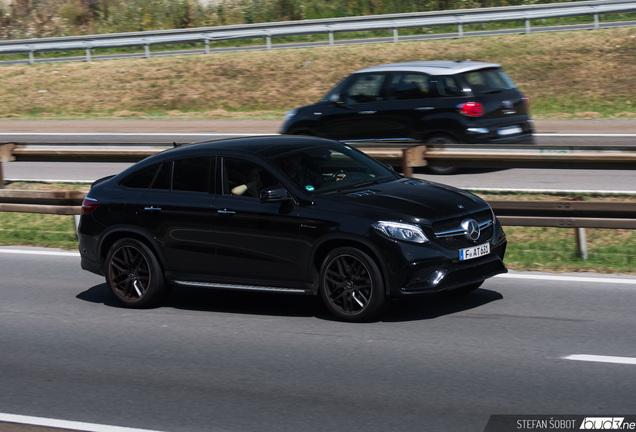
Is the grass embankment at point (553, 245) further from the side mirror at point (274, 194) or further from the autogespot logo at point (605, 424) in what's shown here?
the autogespot logo at point (605, 424)

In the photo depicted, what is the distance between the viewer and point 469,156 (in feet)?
35.9

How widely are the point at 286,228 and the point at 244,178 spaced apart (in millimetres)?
722

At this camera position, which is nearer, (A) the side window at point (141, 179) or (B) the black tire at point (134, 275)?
(B) the black tire at point (134, 275)

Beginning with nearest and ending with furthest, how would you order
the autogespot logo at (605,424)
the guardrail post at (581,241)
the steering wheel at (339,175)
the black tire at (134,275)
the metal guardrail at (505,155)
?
the autogespot logo at (605,424), the steering wheel at (339,175), the black tire at (134,275), the guardrail post at (581,241), the metal guardrail at (505,155)

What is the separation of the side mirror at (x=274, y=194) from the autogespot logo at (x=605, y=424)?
3.33 metres

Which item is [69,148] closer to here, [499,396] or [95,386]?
[95,386]

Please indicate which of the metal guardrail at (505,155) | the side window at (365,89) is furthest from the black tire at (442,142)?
the metal guardrail at (505,155)

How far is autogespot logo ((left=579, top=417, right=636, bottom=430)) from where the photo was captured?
4863 millimetres

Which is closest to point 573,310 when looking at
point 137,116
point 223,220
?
point 223,220

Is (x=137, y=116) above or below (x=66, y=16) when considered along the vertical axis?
below

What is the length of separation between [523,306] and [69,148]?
8602 mm

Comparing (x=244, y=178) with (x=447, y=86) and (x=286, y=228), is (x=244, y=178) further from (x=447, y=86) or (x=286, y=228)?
(x=447, y=86)

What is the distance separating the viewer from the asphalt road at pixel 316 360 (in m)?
5.41

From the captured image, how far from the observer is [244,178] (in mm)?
7887
